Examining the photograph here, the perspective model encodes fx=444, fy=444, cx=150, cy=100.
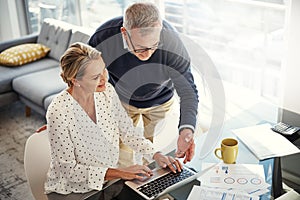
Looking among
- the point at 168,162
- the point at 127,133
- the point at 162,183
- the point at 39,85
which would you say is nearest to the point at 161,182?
the point at 162,183

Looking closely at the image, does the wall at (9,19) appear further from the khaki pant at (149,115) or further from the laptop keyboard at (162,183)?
the laptop keyboard at (162,183)

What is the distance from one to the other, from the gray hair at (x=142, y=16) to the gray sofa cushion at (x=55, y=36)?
6.91 ft

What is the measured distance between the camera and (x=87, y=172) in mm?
1782

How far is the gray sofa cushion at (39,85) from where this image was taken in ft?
11.3

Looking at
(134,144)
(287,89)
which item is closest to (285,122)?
(287,89)

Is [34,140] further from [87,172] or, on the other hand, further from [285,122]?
[285,122]

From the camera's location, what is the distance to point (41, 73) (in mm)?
3801

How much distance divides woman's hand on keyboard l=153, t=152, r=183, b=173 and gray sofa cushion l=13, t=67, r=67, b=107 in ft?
5.81

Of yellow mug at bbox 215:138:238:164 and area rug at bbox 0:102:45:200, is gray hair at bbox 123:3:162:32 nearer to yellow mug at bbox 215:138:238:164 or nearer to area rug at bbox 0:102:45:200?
yellow mug at bbox 215:138:238:164

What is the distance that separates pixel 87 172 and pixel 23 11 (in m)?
3.66

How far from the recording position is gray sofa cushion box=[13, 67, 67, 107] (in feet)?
11.3

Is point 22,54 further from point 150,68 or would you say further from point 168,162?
point 168,162

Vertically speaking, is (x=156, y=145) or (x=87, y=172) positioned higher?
(x=87, y=172)

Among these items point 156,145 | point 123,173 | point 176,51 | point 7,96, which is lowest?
point 7,96
